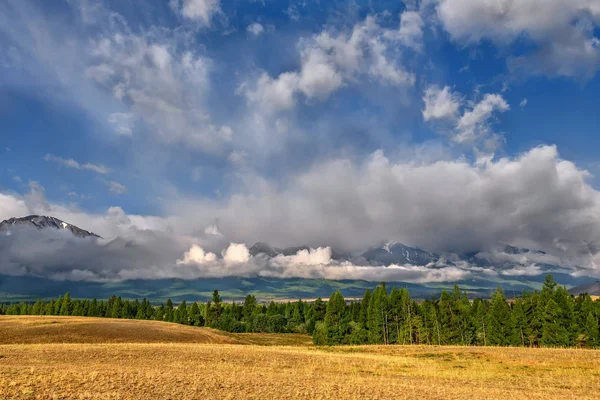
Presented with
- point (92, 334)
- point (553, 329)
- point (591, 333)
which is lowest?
point (591, 333)

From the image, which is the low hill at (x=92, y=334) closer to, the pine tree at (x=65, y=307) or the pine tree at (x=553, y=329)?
the pine tree at (x=553, y=329)

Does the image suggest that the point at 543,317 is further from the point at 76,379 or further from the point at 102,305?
the point at 102,305

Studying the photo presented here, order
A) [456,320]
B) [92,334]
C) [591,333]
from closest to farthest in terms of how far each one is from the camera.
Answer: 1. [92,334]
2. [591,333]
3. [456,320]

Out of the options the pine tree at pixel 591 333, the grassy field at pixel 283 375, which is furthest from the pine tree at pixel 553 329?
the grassy field at pixel 283 375

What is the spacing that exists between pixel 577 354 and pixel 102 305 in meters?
202

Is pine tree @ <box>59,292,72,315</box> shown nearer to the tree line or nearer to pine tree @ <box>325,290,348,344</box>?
the tree line

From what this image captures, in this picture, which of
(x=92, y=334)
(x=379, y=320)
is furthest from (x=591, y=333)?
(x=92, y=334)

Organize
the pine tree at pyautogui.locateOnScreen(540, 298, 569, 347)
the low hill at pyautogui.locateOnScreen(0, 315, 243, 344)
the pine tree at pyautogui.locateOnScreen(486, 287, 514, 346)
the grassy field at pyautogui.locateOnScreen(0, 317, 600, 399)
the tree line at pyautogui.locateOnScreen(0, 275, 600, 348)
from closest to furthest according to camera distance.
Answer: the grassy field at pyautogui.locateOnScreen(0, 317, 600, 399)
the low hill at pyautogui.locateOnScreen(0, 315, 243, 344)
the pine tree at pyautogui.locateOnScreen(540, 298, 569, 347)
the tree line at pyautogui.locateOnScreen(0, 275, 600, 348)
the pine tree at pyautogui.locateOnScreen(486, 287, 514, 346)

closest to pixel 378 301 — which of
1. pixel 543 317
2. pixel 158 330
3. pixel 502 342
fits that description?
pixel 502 342

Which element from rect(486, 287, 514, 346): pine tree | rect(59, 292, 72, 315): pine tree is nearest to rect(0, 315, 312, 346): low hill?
rect(486, 287, 514, 346): pine tree

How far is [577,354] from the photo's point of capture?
50.3m

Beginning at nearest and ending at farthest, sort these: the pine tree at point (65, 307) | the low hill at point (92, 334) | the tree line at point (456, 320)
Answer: the low hill at point (92, 334), the tree line at point (456, 320), the pine tree at point (65, 307)

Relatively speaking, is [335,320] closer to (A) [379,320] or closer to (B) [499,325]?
(A) [379,320]

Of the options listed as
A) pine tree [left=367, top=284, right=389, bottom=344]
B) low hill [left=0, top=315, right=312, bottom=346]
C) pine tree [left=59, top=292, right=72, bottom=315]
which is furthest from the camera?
pine tree [left=59, top=292, right=72, bottom=315]
